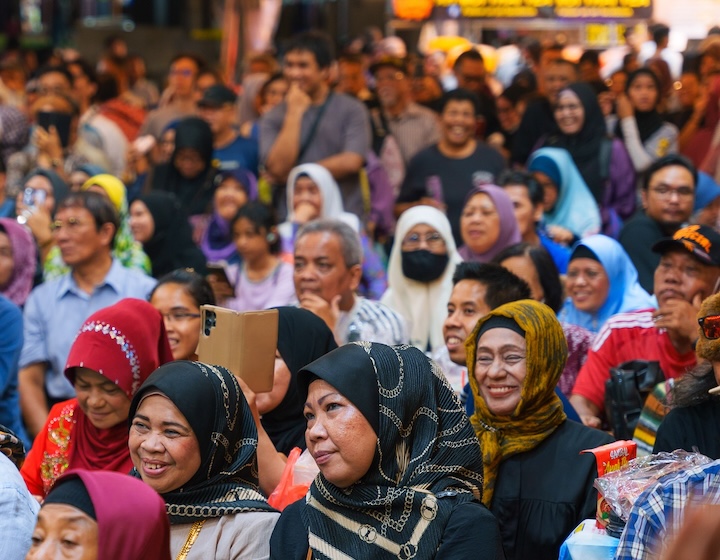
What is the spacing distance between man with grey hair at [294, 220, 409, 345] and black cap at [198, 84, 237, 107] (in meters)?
3.68

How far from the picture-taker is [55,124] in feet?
31.0

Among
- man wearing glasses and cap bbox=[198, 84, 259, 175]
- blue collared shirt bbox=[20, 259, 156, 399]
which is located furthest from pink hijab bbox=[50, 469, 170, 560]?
man wearing glasses and cap bbox=[198, 84, 259, 175]

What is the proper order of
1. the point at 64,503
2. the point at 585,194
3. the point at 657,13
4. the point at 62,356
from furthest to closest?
the point at 657,13
the point at 585,194
the point at 62,356
the point at 64,503

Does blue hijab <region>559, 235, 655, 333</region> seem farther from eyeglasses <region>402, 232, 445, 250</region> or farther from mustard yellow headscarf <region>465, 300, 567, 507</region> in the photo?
mustard yellow headscarf <region>465, 300, 567, 507</region>

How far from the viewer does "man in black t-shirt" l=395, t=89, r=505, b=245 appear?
870cm

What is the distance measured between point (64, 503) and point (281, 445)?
75.1 inches

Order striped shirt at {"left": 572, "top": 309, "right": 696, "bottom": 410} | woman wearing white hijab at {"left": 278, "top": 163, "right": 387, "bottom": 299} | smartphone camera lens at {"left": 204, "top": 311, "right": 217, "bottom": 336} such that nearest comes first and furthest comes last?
smartphone camera lens at {"left": 204, "top": 311, "right": 217, "bottom": 336} → striped shirt at {"left": 572, "top": 309, "right": 696, "bottom": 410} → woman wearing white hijab at {"left": 278, "top": 163, "right": 387, "bottom": 299}

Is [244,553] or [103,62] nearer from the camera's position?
[244,553]

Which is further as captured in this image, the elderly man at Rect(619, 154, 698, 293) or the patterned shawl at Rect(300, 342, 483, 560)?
the elderly man at Rect(619, 154, 698, 293)


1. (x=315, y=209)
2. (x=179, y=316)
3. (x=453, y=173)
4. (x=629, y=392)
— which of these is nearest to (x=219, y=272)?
(x=315, y=209)

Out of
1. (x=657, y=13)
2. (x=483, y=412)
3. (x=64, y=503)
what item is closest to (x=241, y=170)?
(x=483, y=412)

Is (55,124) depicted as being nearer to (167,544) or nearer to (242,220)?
(242,220)

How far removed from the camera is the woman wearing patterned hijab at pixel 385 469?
3.46m

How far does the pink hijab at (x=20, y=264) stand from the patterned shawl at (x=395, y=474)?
12.0ft
